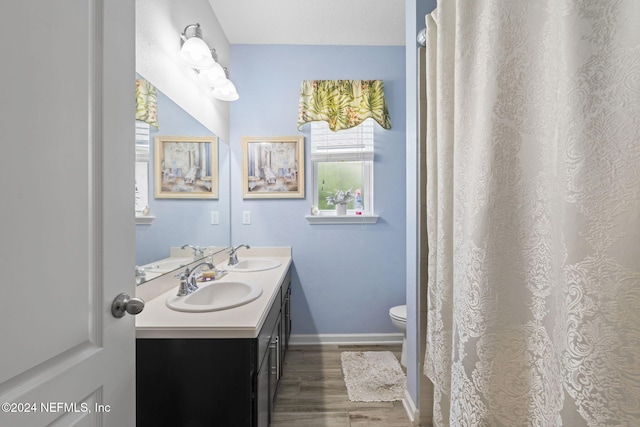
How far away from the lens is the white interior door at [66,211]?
46cm

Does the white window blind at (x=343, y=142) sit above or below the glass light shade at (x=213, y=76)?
below

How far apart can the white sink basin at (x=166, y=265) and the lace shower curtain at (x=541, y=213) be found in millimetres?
1326

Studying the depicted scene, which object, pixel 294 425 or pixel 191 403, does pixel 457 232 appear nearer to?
pixel 191 403

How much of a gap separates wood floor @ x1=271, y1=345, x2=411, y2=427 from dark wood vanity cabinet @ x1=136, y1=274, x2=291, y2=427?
28.5 inches

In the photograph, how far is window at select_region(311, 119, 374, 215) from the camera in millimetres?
2443

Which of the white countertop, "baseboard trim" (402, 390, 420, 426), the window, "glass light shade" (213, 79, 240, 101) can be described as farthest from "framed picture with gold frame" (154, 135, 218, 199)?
"baseboard trim" (402, 390, 420, 426)

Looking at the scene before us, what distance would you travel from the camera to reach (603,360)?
474mm

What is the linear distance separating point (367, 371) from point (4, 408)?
200 centimetres

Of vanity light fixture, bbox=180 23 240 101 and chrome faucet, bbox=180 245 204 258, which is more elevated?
vanity light fixture, bbox=180 23 240 101

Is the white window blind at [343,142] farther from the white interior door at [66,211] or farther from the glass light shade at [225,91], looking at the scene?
the white interior door at [66,211]

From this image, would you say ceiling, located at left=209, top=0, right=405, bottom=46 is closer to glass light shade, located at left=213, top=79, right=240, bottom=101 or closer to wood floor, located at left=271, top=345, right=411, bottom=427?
glass light shade, located at left=213, top=79, right=240, bottom=101

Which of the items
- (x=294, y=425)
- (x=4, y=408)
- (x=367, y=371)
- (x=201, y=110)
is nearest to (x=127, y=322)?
(x=4, y=408)

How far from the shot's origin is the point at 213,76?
1.81 metres

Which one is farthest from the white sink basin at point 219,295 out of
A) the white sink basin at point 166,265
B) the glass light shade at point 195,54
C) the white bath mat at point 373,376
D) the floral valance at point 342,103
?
the floral valance at point 342,103
